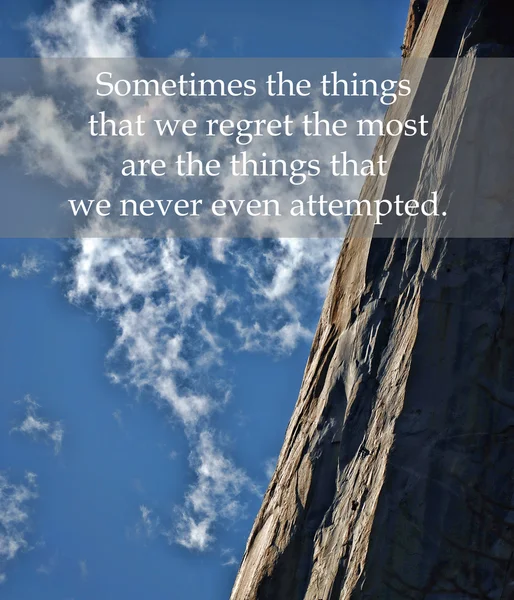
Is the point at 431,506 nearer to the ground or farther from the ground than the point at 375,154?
nearer to the ground

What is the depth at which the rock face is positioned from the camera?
1358 cm

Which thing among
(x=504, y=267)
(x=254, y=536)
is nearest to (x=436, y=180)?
(x=504, y=267)

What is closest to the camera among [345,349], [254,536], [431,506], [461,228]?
[431,506]

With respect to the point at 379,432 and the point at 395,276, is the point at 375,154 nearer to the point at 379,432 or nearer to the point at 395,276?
the point at 395,276

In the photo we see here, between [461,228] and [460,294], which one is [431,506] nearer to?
[460,294]

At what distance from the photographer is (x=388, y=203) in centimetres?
1623

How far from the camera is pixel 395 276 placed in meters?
15.5

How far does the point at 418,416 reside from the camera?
14.1m

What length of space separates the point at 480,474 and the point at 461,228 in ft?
14.3

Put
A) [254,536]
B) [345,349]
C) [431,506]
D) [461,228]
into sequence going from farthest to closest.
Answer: [254,536], [345,349], [461,228], [431,506]

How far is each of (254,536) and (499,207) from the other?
27.8ft

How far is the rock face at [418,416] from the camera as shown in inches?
535

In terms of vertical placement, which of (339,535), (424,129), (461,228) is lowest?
(339,535)

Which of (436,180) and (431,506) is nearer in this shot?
(431,506)
